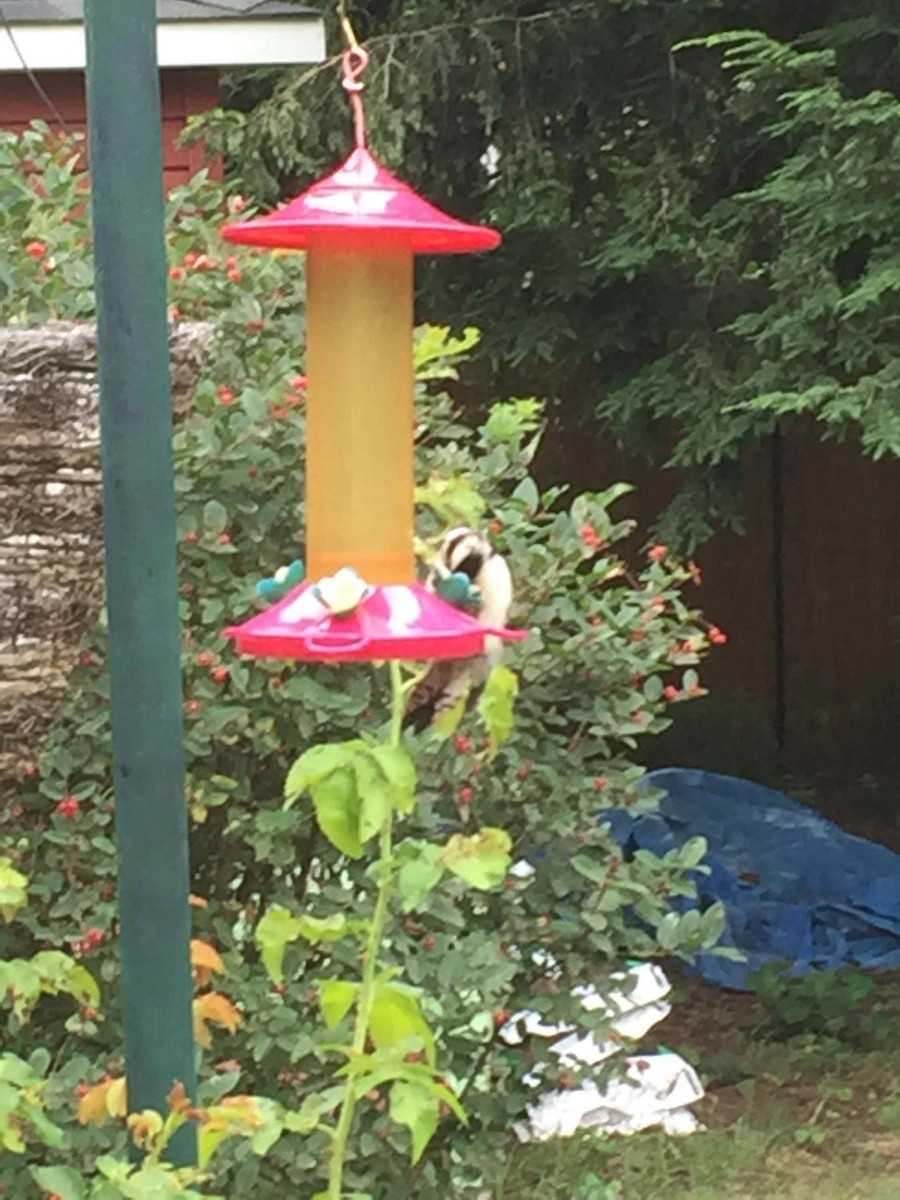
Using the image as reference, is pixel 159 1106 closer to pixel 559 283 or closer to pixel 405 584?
pixel 405 584

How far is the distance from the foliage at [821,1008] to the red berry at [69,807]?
2899mm

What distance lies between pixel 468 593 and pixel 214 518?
950 mm

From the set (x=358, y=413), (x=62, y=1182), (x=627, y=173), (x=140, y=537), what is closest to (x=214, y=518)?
(x=358, y=413)

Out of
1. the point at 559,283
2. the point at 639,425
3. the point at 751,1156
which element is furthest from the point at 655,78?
the point at 751,1156

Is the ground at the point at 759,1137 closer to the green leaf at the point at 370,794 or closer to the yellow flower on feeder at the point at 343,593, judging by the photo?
the green leaf at the point at 370,794

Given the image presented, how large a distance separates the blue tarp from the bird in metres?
2.88

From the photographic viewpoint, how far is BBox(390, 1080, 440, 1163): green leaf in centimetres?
171

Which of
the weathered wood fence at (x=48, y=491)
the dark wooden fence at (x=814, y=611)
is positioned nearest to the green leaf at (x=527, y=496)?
the weathered wood fence at (x=48, y=491)

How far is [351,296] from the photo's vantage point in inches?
74.4

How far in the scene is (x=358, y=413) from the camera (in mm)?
1894

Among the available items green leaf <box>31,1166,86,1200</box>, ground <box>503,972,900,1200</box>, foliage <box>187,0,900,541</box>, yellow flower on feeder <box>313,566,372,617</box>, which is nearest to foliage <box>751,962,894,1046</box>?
ground <box>503,972,900,1200</box>

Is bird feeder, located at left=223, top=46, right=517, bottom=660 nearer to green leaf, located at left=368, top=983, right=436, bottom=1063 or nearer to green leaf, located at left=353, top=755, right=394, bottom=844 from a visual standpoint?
green leaf, located at left=353, top=755, right=394, bottom=844

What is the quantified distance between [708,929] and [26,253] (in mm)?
1716

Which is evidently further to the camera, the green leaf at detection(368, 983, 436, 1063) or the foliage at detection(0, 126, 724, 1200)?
the foliage at detection(0, 126, 724, 1200)
